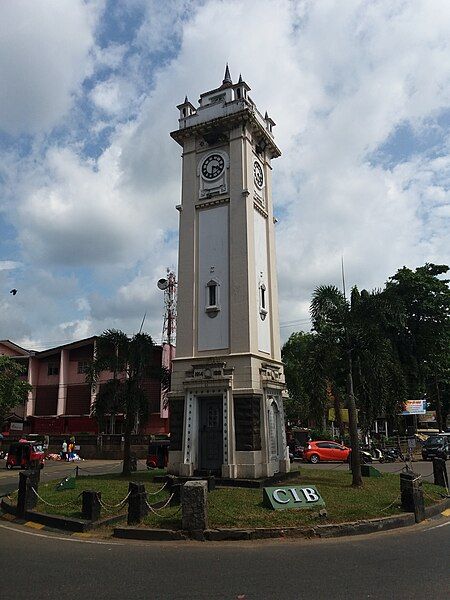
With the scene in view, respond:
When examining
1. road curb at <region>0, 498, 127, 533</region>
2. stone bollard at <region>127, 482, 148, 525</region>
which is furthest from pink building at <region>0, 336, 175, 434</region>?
stone bollard at <region>127, 482, 148, 525</region>

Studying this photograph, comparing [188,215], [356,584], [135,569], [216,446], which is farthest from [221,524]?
[188,215]

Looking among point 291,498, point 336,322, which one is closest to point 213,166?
point 336,322

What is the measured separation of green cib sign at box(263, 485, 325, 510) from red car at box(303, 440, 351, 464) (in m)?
22.1

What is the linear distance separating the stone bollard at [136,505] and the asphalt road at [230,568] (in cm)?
118

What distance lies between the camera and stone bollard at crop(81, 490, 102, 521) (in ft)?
39.2

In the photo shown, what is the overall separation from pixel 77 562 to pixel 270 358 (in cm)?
1434

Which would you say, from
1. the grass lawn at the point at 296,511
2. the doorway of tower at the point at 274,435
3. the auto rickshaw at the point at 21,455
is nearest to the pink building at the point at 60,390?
the auto rickshaw at the point at 21,455

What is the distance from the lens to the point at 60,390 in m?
47.7

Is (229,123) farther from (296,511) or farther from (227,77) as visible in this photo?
(296,511)

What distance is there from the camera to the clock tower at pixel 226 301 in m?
20.0

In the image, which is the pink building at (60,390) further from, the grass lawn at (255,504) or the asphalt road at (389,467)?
the grass lawn at (255,504)

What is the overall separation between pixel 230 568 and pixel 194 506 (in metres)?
2.65

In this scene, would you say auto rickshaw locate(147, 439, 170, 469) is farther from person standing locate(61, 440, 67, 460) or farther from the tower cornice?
the tower cornice

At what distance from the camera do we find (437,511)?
13.8m
